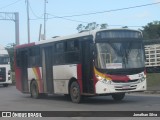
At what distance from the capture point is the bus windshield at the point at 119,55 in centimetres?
1850

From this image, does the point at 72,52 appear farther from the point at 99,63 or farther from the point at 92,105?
the point at 92,105

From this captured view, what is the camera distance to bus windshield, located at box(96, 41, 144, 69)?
18500mm

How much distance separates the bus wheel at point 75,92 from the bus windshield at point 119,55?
5.77ft

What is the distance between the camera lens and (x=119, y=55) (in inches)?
736

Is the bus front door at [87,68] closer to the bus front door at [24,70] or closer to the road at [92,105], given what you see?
the road at [92,105]

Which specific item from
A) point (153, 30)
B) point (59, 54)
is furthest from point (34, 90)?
point (153, 30)

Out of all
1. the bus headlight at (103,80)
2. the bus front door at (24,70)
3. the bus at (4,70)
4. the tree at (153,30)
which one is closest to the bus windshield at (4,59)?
the bus at (4,70)

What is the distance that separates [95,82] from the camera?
18.5m

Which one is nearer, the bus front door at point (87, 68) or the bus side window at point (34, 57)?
the bus front door at point (87, 68)

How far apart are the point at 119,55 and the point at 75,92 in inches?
105

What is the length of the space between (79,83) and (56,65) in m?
2.57

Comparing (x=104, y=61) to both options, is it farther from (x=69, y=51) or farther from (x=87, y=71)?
(x=69, y=51)

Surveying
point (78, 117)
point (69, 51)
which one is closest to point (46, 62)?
point (69, 51)

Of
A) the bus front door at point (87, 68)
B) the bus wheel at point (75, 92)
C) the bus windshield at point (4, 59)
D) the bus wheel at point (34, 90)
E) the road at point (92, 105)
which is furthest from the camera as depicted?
the bus windshield at point (4, 59)
